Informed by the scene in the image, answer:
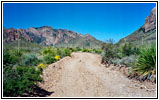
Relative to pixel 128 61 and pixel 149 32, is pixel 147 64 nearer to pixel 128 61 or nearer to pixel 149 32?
pixel 128 61

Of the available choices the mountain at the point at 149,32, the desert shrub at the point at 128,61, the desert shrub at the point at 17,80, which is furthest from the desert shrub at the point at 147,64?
the mountain at the point at 149,32

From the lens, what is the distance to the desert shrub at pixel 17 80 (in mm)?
4102

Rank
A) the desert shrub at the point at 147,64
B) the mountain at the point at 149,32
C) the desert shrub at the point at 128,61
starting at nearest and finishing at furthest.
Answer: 1. the desert shrub at the point at 147,64
2. the desert shrub at the point at 128,61
3. the mountain at the point at 149,32

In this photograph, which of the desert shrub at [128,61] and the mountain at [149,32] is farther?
the mountain at [149,32]

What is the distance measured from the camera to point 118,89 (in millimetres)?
5922

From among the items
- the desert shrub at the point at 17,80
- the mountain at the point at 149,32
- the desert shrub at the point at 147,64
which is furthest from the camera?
the mountain at the point at 149,32

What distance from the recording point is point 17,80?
4535 millimetres

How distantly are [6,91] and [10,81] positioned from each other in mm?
348

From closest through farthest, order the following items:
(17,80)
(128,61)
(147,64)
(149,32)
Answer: (17,80), (147,64), (128,61), (149,32)

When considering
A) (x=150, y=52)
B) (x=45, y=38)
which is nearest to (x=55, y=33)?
(x=45, y=38)

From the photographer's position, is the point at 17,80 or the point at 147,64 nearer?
the point at 17,80

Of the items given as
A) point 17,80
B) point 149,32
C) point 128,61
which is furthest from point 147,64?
point 149,32

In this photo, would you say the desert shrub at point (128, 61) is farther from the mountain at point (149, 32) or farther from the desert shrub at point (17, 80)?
the mountain at point (149, 32)

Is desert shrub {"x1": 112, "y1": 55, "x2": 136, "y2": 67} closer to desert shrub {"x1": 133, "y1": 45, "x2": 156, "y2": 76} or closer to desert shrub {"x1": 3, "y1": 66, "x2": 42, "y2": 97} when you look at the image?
desert shrub {"x1": 133, "y1": 45, "x2": 156, "y2": 76}
